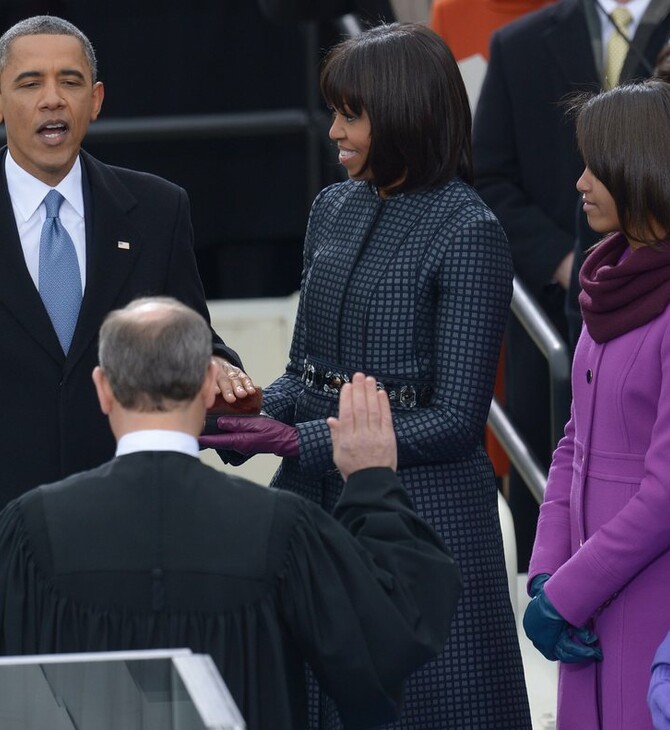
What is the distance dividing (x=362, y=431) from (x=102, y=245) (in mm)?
1054

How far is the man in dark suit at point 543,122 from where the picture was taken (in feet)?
16.0

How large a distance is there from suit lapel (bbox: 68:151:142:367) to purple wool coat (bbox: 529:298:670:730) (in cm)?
94

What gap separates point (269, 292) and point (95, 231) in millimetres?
3671

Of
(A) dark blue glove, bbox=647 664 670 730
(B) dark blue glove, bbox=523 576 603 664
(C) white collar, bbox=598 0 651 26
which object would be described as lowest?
(B) dark blue glove, bbox=523 576 603 664

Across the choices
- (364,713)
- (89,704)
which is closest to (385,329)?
(364,713)

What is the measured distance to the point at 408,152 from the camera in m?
3.45

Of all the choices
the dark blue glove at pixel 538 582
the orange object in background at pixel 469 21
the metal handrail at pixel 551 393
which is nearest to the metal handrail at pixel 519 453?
the metal handrail at pixel 551 393

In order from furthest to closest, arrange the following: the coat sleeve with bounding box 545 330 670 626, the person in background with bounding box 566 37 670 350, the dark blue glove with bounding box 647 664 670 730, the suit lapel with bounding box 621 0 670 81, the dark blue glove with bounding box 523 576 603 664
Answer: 1. the suit lapel with bounding box 621 0 670 81
2. the person in background with bounding box 566 37 670 350
3. the dark blue glove with bounding box 523 576 603 664
4. the coat sleeve with bounding box 545 330 670 626
5. the dark blue glove with bounding box 647 664 670 730

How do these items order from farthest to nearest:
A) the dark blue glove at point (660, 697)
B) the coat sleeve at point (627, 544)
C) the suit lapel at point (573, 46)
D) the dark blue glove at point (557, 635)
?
the suit lapel at point (573, 46) → the dark blue glove at point (557, 635) → the coat sleeve at point (627, 544) → the dark blue glove at point (660, 697)

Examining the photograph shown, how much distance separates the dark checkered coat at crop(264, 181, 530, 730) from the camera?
11.0ft

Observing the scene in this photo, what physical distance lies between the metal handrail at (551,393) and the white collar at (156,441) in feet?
7.01

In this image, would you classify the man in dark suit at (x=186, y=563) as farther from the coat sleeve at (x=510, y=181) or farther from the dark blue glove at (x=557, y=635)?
the coat sleeve at (x=510, y=181)

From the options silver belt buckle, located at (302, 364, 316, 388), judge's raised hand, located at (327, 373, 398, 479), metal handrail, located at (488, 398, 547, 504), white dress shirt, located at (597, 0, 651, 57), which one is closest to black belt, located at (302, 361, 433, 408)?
silver belt buckle, located at (302, 364, 316, 388)

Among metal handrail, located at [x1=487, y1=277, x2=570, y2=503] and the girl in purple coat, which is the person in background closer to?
metal handrail, located at [x1=487, y1=277, x2=570, y2=503]
